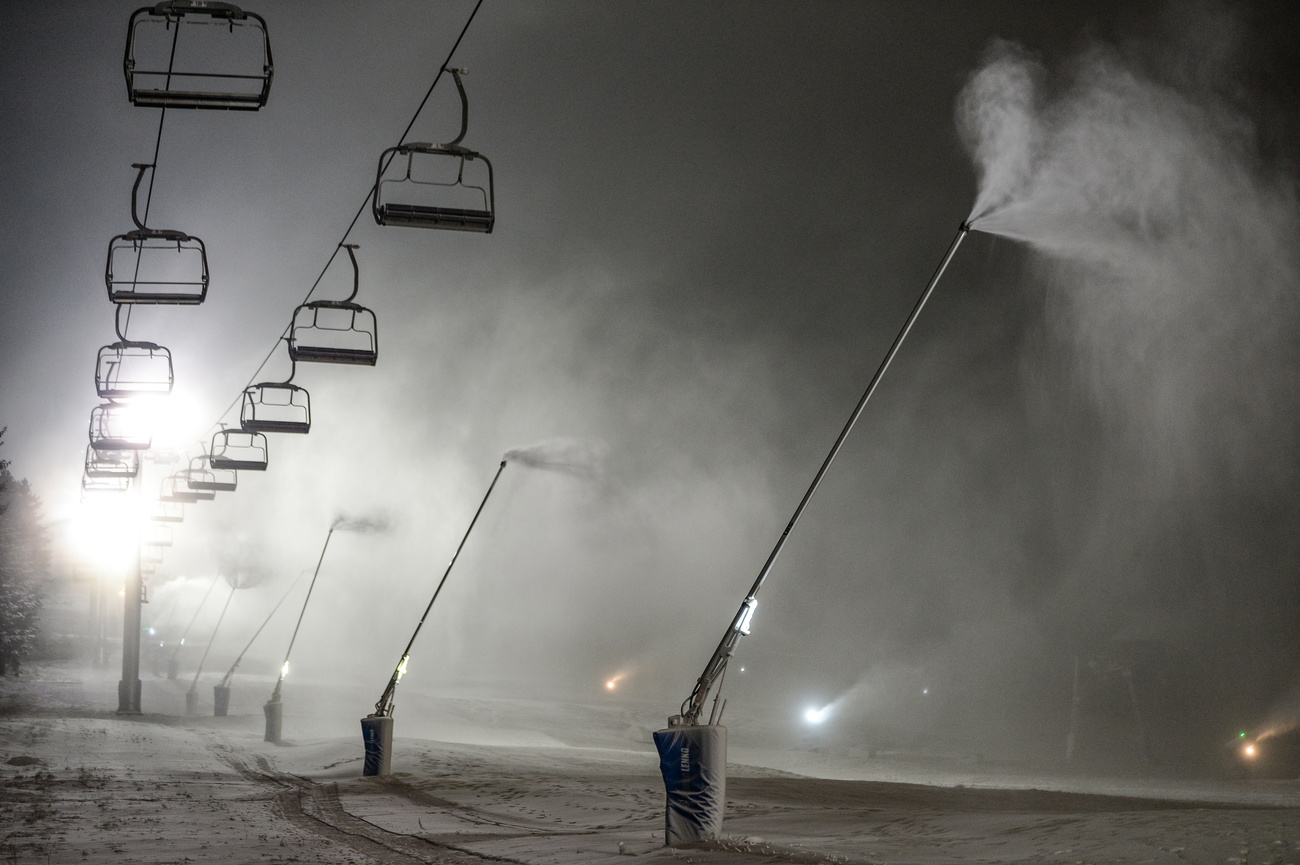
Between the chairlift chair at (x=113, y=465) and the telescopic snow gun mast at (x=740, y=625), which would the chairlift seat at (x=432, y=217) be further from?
the chairlift chair at (x=113, y=465)

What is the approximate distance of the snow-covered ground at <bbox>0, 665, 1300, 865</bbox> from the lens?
14.6 metres

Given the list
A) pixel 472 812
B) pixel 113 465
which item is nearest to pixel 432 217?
pixel 472 812

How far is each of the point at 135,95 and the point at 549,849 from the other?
12.0m

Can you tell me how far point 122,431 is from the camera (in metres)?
31.9

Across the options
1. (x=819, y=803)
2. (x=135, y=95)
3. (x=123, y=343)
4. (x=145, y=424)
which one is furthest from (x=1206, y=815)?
(x=145, y=424)

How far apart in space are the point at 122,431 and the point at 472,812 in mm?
17920

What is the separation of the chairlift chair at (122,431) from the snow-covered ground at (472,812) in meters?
8.74

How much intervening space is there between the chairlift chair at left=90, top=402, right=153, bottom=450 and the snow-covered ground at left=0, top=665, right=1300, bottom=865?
8.74m

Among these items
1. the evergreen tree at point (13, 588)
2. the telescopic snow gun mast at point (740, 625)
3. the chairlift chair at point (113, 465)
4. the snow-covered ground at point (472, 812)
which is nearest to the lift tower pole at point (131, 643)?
the snow-covered ground at point (472, 812)

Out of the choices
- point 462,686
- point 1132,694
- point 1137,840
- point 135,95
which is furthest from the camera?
point 462,686

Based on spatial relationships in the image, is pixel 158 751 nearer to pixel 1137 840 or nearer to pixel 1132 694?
pixel 1137 840

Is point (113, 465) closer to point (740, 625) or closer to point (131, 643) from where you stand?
point (131, 643)

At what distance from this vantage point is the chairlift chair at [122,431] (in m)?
28.6

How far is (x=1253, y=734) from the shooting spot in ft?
249
